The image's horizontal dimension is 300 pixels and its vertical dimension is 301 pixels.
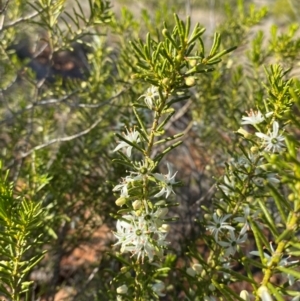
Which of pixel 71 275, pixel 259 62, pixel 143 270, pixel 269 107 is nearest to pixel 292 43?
pixel 259 62

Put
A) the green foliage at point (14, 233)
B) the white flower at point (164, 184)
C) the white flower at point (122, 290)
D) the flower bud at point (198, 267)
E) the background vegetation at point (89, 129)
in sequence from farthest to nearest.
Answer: the background vegetation at point (89, 129) < the flower bud at point (198, 267) < the white flower at point (122, 290) < the white flower at point (164, 184) < the green foliage at point (14, 233)

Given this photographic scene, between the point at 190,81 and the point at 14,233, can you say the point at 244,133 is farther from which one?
the point at 14,233

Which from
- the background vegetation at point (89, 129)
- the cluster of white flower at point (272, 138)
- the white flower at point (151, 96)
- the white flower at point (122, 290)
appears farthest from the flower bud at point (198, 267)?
the white flower at point (151, 96)

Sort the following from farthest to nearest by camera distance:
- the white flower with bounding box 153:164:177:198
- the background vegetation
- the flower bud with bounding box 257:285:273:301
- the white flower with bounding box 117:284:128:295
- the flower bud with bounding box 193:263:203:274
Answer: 1. the background vegetation
2. the flower bud with bounding box 193:263:203:274
3. the white flower with bounding box 117:284:128:295
4. the white flower with bounding box 153:164:177:198
5. the flower bud with bounding box 257:285:273:301

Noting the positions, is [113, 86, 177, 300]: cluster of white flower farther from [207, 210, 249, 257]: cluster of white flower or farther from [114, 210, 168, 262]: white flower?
[207, 210, 249, 257]: cluster of white flower

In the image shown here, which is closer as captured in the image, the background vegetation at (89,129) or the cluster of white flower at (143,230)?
the cluster of white flower at (143,230)

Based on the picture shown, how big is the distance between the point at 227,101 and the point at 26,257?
152 centimetres

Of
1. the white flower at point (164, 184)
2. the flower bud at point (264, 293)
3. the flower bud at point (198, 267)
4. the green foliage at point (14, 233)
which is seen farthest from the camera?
the flower bud at point (198, 267)

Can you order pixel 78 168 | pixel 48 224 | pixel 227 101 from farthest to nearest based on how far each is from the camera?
pixel 227 101 < pixel 78 168 < pixel 48 224

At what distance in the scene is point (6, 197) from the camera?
1255 millimetres

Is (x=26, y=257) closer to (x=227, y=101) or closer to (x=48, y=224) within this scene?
(x=48, y=224)

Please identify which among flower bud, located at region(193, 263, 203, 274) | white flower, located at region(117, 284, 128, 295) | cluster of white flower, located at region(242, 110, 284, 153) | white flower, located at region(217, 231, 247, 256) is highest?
cluster of white flower, located at region(242, 110, 284, 153)

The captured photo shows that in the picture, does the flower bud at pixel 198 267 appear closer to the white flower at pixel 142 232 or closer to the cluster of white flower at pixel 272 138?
the white flower at pixel 142 232

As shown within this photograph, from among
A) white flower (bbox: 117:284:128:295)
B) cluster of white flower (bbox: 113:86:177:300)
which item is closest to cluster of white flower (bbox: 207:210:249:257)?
cluster of white flower (bbox: 113:86:177:300)
